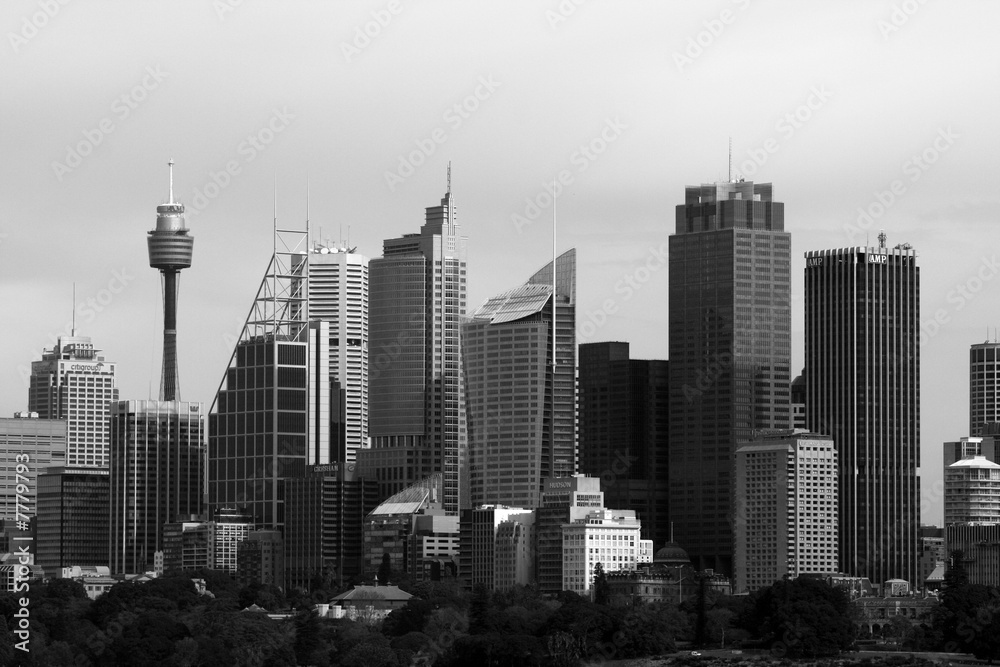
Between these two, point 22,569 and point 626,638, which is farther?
point 626,638

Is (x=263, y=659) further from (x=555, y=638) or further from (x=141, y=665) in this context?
(x=555, y=638)

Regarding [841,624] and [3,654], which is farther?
[841,624]

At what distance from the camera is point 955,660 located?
191m

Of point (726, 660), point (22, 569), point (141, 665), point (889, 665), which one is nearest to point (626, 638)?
point (726, 660)

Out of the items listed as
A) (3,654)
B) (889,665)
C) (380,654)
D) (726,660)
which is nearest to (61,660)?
(3,654)

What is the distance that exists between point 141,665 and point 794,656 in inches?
2125

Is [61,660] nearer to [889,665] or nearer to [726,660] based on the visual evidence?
[726,660]

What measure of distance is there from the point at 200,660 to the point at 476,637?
76.1 feet

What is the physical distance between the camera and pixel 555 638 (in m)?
190

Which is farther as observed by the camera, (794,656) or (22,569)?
(794,656)

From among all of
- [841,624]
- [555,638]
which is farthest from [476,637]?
[841,624]

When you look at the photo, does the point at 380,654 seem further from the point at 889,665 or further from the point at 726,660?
the point at 889,665

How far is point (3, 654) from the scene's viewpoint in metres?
186

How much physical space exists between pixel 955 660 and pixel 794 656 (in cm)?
1321
